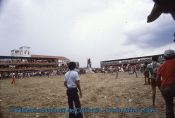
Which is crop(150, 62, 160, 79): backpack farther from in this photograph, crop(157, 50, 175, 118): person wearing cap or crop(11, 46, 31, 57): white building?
crop(11, 46, 31, 57): white building

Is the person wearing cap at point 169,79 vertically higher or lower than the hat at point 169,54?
lower

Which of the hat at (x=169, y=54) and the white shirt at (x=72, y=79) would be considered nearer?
the hat at (x=169, y=54)

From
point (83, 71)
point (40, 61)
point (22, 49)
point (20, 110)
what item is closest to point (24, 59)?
point (40, 61)

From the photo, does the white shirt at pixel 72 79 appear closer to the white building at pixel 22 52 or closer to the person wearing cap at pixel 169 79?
the person wearing cap at pixel 169 79

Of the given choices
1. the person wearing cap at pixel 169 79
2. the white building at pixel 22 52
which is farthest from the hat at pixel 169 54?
the white building at pixel 22 52

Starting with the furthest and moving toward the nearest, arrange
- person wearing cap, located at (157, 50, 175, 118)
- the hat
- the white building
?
the white building
the hat
person wearing cap, located at (157, 50, 175, 118)

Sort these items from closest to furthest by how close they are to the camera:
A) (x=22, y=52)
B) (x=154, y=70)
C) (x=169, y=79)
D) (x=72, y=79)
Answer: (x=169, y=79) → (x=72, y=79) → (x=154, y=70) → (x=22, y=52)

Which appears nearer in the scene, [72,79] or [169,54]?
[169,54]

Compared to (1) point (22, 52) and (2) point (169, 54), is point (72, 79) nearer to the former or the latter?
(2) point (169, 54)

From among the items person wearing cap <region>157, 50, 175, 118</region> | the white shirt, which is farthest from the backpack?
the white shirt

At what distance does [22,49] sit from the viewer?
292ft

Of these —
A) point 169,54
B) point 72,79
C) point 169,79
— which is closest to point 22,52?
point 72,79

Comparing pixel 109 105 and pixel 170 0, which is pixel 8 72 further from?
pixel 170 0

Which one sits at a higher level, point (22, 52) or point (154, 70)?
point (22, 52)
